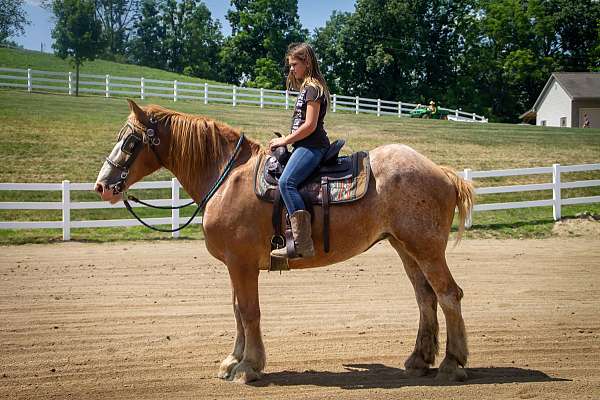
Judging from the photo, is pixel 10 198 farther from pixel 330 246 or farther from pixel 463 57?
pixel 463 57

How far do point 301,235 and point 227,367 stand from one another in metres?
1.42

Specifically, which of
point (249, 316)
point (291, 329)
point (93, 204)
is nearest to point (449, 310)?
point (249, 316)

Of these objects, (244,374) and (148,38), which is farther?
(148,38)

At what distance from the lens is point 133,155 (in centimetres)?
612

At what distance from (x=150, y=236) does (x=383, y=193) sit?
34.2 ft

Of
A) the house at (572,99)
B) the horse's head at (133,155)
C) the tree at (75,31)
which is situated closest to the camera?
the horse's head at (133,155)

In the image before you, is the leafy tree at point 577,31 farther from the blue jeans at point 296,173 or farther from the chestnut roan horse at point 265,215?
the blue jeans at point 296,173

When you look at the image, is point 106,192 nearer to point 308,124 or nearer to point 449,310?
point 308,124

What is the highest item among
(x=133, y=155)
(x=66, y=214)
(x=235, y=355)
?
(x=133, y=155)

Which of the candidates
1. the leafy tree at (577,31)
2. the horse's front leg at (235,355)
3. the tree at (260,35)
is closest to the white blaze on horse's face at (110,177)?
the horse's front leg at (235,355)

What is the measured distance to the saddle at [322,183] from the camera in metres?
5.92

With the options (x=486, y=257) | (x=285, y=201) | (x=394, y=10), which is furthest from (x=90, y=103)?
(x=394, y=10)

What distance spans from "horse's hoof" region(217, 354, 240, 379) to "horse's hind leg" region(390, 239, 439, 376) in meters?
1.63

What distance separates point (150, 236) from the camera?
15.4 metres
